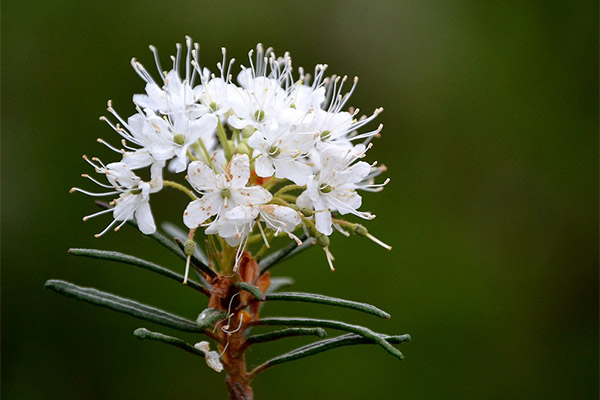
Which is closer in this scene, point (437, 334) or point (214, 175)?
point (214, 175)

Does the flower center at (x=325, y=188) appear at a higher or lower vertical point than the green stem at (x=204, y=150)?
lower

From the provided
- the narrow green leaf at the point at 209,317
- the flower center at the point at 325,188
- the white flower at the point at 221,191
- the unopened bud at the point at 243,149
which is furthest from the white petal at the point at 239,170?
the narrow green leaf at the point at 209,317

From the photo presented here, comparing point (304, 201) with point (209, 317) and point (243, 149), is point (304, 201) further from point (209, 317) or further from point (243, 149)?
point (209, 317)

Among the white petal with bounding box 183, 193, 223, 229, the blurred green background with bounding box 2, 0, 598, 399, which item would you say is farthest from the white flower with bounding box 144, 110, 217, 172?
the blurred green background with bounding box 2, 0, 598, 399

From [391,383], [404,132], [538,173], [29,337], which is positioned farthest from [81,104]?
[538,173]

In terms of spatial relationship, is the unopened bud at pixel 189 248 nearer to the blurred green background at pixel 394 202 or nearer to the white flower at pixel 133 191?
the white flower at pixel 133 191

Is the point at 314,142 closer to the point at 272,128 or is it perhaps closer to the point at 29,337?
the point at 272,128

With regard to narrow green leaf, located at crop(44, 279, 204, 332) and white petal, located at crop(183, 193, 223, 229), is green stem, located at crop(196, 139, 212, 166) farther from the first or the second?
narrow green leaf, located at crop(44, 279, 204, 332)

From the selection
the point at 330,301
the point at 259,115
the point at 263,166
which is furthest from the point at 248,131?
the point at 330,301
